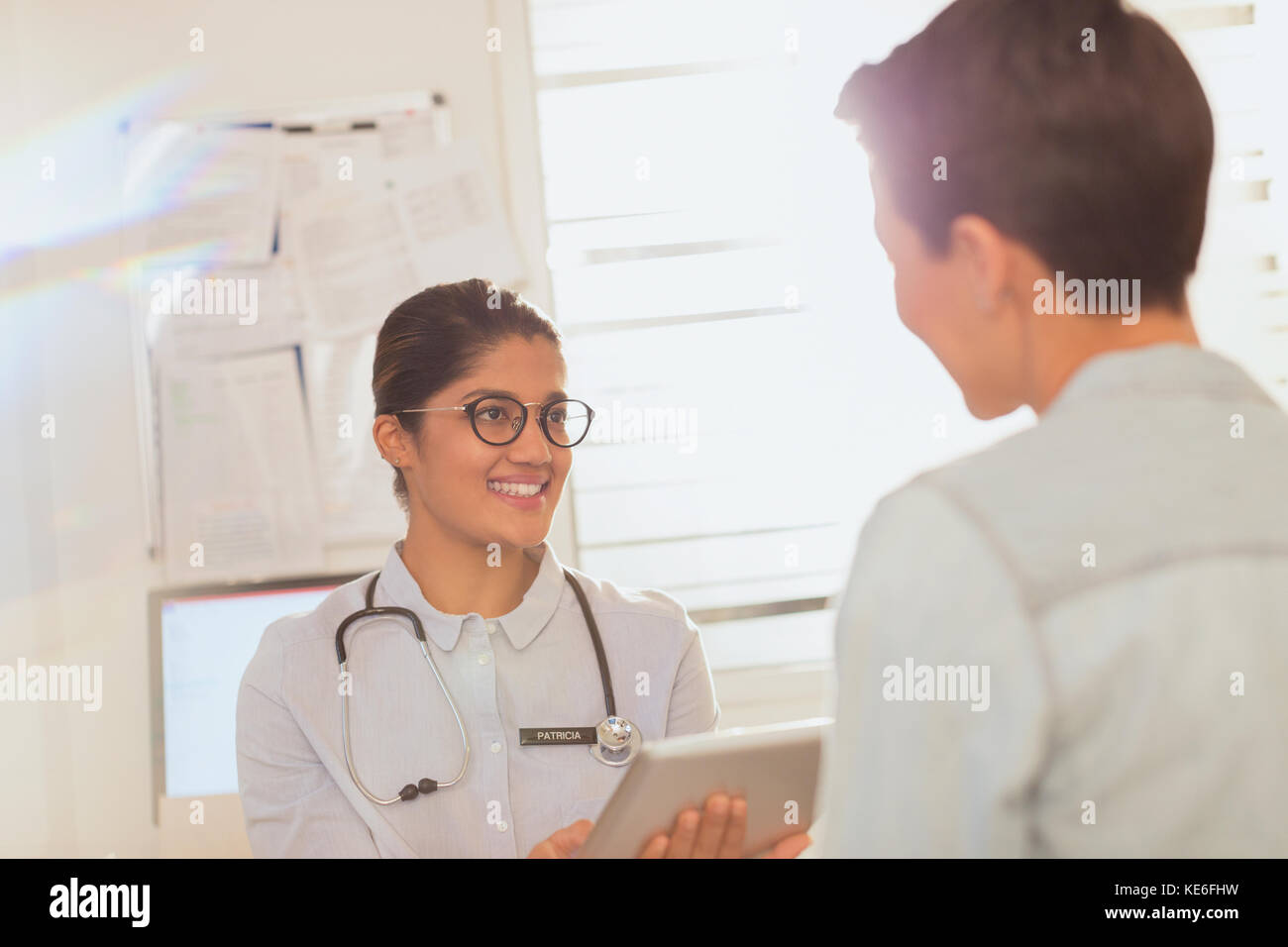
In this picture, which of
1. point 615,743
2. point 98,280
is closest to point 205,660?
point 98,280

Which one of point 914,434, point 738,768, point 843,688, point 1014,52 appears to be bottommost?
point 738,768

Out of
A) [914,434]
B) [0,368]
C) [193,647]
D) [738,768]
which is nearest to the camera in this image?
[738,768]

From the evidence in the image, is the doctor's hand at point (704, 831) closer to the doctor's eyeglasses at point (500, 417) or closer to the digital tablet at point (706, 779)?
the digital tablet at point (706, 779)

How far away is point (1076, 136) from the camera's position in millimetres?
638

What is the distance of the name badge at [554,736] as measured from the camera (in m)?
1.41

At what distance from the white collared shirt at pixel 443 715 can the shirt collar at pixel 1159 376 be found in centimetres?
97

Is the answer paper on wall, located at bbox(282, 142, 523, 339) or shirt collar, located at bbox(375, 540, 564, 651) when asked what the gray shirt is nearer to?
shirt collar, located at bbox(375, 540, 564, 651)

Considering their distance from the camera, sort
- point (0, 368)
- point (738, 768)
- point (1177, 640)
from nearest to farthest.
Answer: point (1177, 640) → point (738, 768) → point (0, 368)

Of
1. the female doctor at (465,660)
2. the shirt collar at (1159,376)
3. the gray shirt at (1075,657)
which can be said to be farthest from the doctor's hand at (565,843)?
the shirt collar at (1159,376)

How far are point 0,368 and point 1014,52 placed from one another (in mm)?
2115

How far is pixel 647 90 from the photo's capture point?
2.23 meters

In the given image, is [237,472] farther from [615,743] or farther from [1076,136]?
[1076,136]

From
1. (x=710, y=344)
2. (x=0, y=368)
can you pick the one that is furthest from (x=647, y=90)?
(x=0, y=368)
